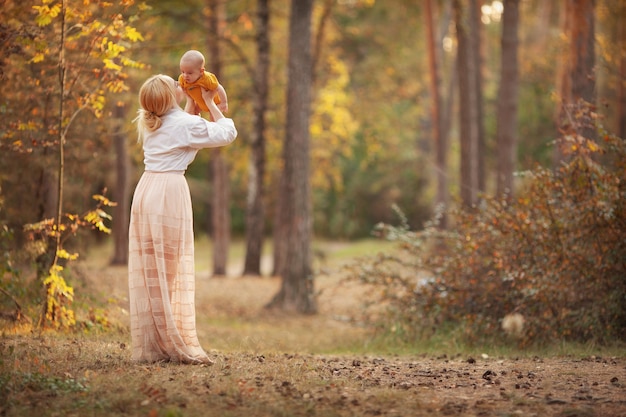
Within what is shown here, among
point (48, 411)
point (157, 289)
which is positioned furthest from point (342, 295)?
point (48, 411)

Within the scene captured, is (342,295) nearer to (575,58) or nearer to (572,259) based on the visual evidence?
(575,58)

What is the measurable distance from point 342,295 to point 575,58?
23.8ft

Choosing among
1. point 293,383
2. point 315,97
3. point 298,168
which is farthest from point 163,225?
point 315,97

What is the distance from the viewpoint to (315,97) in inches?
Result: 917

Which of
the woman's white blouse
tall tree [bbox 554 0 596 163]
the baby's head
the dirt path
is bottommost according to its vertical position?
the dirt path

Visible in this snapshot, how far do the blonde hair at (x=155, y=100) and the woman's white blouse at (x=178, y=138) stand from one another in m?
0.06

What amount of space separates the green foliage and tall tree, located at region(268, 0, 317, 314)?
3.98 m

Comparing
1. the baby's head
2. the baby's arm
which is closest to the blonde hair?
the baby's head

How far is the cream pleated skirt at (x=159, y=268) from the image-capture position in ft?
23.0

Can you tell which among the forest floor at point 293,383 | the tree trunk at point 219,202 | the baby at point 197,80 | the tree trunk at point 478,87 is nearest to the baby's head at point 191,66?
the baby at point 197,80

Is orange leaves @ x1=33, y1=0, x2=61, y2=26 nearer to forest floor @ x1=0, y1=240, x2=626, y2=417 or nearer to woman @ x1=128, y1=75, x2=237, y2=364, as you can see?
woman @ x1=128, y1=75, x2=237, y2=364

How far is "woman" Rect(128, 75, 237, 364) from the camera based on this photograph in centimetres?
700

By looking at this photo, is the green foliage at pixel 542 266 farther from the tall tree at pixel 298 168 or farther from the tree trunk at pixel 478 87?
the tree trunk at pixel 478 87

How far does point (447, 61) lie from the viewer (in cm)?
3756
